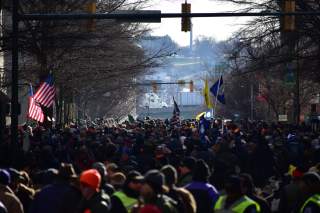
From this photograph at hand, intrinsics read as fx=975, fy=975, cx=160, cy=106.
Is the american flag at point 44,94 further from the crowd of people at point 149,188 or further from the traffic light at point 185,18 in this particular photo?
the crowd of people at point 149,188

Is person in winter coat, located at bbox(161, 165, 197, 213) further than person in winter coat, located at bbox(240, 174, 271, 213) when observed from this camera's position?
No

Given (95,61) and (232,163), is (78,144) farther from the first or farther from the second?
(95,61)

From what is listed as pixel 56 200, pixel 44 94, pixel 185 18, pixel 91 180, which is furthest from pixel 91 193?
pixel 44 94

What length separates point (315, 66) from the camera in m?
40.7

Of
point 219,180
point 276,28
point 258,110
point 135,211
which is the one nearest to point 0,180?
point 135,211

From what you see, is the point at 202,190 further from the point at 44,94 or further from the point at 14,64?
the point at 44,94

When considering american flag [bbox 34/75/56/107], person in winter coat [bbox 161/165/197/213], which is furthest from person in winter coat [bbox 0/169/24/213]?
american flag [bbox 34/75/56/107]

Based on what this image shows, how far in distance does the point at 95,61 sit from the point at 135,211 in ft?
120

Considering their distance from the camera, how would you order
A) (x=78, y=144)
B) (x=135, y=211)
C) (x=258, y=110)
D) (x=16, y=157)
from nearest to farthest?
(x=135, y=211)
(x=16, y=157)
(x=78, y=144)
(x=258, y=110)

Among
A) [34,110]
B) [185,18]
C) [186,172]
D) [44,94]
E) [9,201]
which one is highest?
[185,18]

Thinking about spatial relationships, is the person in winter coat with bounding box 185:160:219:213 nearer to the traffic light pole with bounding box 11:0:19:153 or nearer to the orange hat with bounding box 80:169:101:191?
the orange hat with bounding box 80:169:101:191

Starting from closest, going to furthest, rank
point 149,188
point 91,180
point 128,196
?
point 149,188 → point 91,180 → point 128,196

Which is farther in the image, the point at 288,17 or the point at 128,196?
the point at 288,17

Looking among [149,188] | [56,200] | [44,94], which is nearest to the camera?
[149,188]
